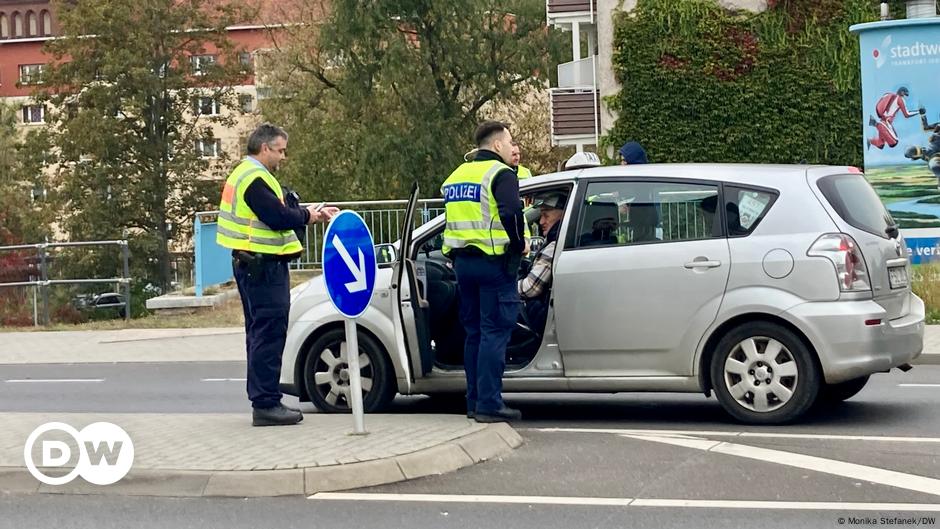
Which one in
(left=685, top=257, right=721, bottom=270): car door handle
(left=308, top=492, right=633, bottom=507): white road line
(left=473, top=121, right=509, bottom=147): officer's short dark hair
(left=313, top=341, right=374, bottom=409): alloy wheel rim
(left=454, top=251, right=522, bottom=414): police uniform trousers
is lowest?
(left=308, top=492, right=633, bottom=507): white road line

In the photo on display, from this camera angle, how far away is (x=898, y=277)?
866 cm

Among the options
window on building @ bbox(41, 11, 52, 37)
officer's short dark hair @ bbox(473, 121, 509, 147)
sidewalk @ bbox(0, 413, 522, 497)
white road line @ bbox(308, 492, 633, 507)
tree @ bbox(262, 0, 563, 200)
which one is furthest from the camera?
window on building @ bbox(41, 11, 52, 37)

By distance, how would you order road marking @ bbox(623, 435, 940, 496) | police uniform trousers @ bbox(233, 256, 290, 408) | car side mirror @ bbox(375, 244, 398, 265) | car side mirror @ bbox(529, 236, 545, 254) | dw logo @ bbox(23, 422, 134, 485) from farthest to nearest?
1. car side mirror @ bbox(375, 244, 398, 265)
2. car side mirror @ bbox(529, 236, 545, 254)
3. police uniform trousers @ bbox(233, 256, 290, 408)
4. dw logo @ bbox(23, 422, 134, 485)
5. road marking @ bbox(623, 435, 940, 496)

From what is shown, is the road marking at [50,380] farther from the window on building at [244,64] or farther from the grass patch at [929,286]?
the window on building at [244,64]

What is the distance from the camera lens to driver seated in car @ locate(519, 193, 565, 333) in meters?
8.88

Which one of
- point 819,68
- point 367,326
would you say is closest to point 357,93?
point 819,68

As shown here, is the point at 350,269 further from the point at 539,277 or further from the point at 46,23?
the point at 46,23

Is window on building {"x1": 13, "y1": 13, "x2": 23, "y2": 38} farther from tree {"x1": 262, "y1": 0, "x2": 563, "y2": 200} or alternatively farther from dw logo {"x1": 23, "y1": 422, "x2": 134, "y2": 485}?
dw logo {"x1": 23, "y1": 422, "x2": 134, "y2": 485}

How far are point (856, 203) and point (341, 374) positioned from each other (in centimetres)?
362

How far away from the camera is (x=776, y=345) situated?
27.2ft

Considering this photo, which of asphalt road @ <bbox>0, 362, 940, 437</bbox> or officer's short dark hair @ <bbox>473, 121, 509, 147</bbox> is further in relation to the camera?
asphalt road @ <bbox>0, 362, 940, 437</bbox>

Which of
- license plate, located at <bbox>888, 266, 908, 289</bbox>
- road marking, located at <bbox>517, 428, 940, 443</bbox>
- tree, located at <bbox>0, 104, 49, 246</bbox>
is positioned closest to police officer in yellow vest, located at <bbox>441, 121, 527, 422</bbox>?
road marking, located at <bbox>517, 428, 940, 443</bbox>

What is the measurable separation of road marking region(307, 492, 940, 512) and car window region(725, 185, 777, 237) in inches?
102

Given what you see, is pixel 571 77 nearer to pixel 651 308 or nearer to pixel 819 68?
pixel 819 68
